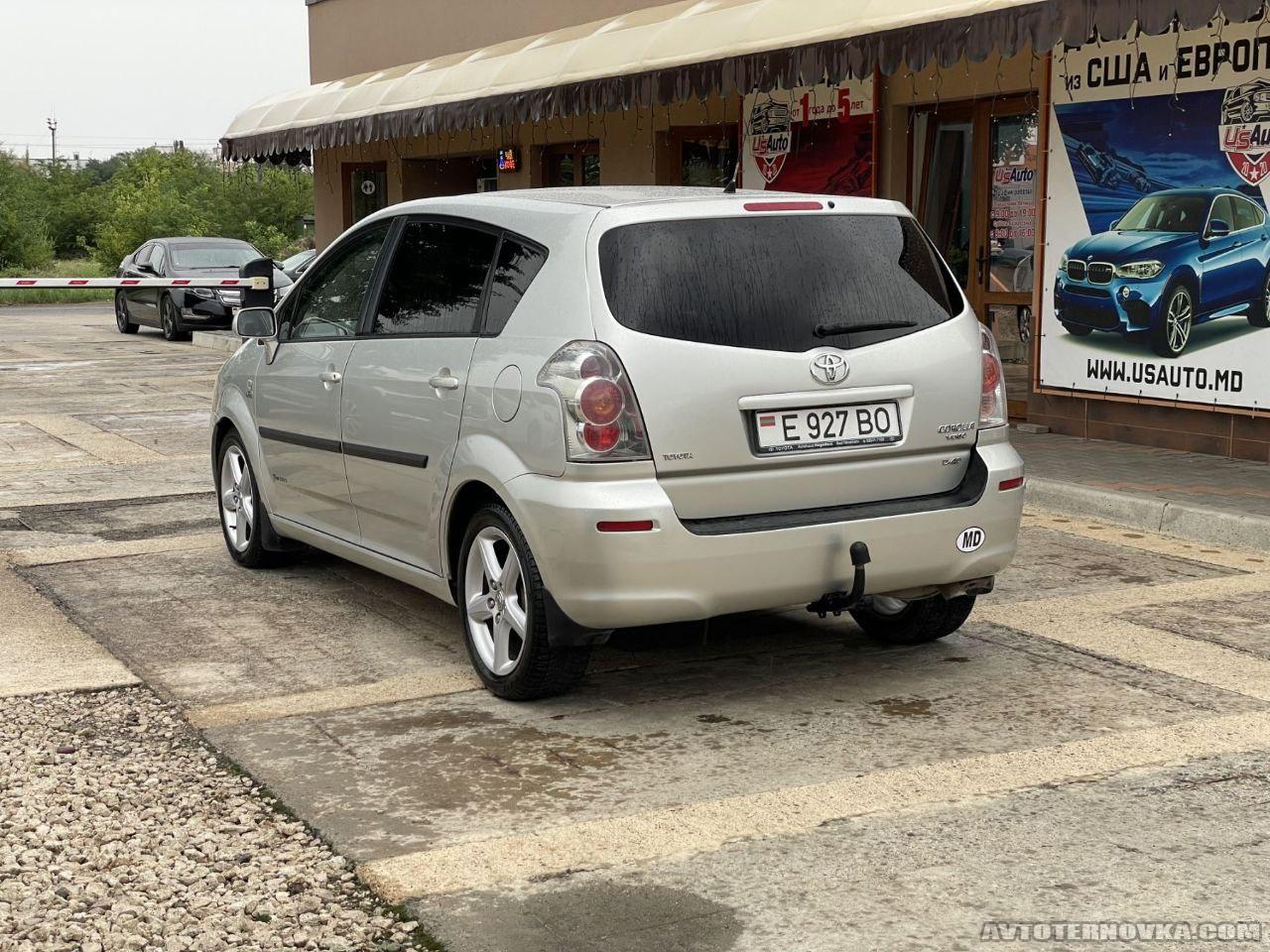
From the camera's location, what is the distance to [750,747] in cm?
501

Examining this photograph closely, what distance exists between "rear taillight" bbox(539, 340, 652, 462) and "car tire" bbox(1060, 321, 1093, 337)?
7.35 metres

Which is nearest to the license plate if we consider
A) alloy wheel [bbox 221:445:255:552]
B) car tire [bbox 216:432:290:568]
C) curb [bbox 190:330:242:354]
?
car tire [bbox 216:432:290:568]

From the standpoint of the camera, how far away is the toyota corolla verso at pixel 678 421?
505 centimetres

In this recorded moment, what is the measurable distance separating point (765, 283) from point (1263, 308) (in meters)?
6.07

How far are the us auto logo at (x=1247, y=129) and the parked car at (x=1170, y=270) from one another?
0.20 meters

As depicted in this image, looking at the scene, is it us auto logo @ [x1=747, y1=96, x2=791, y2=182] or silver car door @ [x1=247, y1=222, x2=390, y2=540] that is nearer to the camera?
silver car door @ [x1=247, y1=222, x2=390, y2=540]

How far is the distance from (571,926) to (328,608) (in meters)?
3.47

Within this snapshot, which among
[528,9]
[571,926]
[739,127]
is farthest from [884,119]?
[571,926]

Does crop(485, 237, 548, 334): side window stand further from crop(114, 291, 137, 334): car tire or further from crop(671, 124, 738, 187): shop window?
crop(114, 291, 137, 334): car tire

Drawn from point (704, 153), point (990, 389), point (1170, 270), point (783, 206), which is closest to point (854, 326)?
point (783, 206)

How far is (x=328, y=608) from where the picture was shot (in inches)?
273

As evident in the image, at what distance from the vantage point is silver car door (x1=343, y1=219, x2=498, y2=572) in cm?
572

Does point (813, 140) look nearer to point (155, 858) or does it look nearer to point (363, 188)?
point (363, 188)

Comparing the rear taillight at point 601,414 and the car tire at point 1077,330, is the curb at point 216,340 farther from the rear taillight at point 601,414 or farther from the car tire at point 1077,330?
the rear taillight at point 601,414
